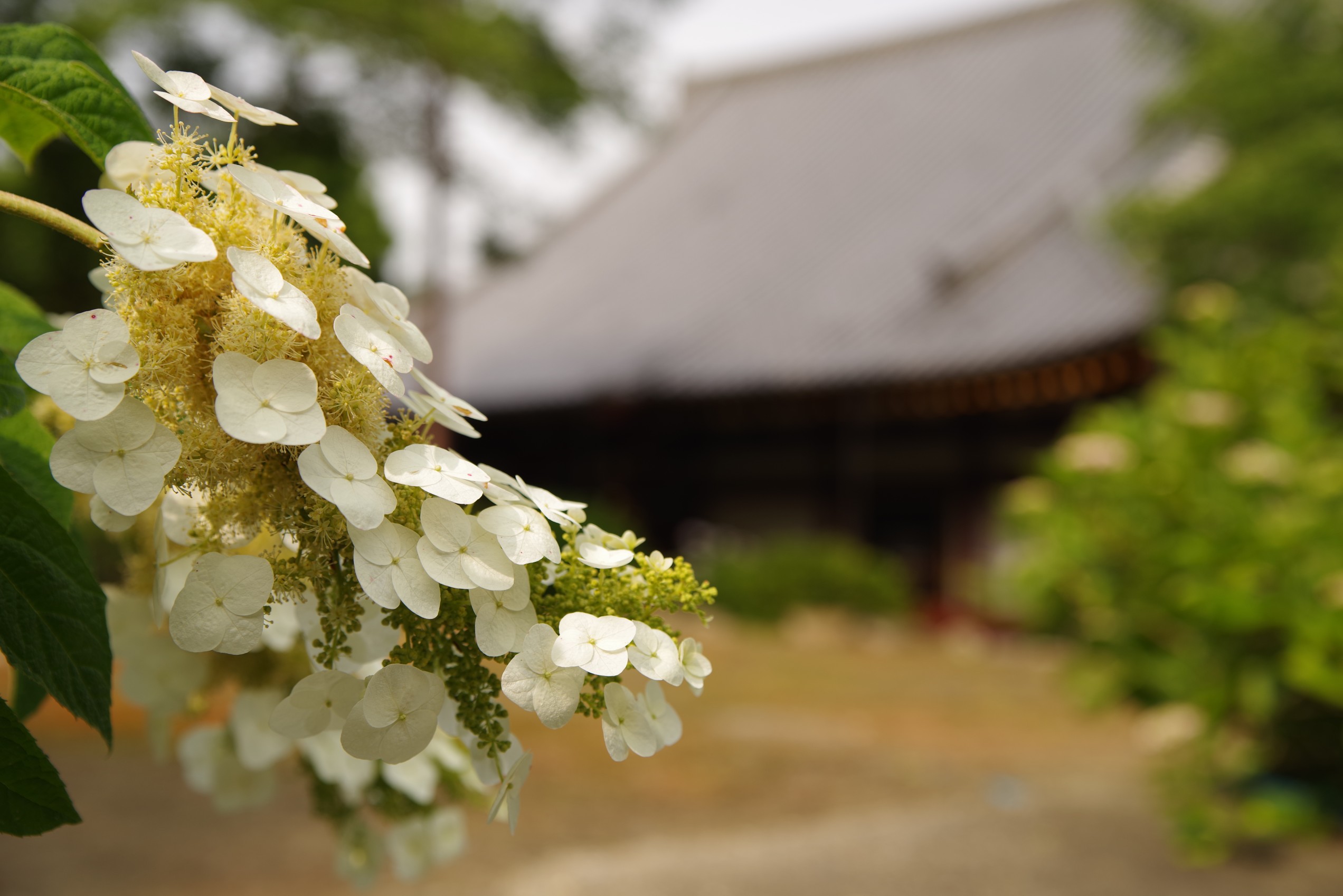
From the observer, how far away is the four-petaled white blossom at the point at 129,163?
66 centimetres

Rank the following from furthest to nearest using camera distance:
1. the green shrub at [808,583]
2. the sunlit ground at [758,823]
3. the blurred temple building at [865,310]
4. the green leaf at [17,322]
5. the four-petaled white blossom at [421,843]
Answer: the blurred temple building at [865,310] < the green shrub at [808,583] < the sunlit ground at [758,823] < the four-petaled white blossom at [421,843] < the green leaf at [17,322]

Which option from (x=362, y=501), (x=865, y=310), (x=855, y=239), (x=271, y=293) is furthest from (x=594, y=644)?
(x=855, y=239)

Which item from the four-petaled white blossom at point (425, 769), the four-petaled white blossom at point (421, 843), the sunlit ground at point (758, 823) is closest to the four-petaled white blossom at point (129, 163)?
the four-petaled white blossom at point (425, 769)

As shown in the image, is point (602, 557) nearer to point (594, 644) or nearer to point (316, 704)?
point (594, 644)

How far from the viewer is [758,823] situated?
4.46 metres

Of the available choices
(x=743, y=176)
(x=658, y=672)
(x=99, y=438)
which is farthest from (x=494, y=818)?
(x=743, y=176)

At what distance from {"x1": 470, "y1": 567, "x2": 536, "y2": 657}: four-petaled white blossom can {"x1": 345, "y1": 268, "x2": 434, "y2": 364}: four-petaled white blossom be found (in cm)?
13

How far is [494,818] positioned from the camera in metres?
0.62

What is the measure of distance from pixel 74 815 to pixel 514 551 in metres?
0.27

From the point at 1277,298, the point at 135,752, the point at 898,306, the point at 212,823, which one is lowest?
the point at 212,823

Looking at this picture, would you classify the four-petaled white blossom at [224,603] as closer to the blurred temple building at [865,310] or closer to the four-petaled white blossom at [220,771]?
the four-petaled white blossom at [220,771]

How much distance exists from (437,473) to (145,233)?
18 centimetres

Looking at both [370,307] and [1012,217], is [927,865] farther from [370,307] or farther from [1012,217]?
[1012,217]

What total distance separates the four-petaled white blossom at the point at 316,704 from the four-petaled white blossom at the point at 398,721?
0.12 feet
